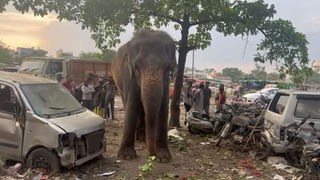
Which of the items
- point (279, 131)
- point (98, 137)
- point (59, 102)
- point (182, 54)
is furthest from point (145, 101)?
point (182, 54)

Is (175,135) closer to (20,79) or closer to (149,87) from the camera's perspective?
(149,87)

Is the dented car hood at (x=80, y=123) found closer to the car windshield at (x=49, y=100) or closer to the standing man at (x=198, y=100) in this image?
the car windshield at (x=49, y=100)

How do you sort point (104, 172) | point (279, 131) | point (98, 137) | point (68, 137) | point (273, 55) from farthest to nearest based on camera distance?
1. point (273, 55)
2. point (279, 131)
3. point (98, 137)
4. point (104, 172)
5. point (68, 137)

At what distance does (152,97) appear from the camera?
7387 millimetres

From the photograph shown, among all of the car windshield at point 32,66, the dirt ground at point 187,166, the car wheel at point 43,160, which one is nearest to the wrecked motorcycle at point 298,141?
the dirt ground at point 187,166

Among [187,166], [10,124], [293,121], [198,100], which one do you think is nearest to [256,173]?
[187,166]

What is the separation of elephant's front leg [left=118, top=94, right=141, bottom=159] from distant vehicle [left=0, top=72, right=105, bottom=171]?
0.73 metres

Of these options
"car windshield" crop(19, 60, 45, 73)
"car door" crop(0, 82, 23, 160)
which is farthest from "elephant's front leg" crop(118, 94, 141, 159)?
"car windshield" crop(19, 60, 45, 73)

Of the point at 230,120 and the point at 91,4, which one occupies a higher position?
the point at 91,4

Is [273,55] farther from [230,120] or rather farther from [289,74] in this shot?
[230,120]

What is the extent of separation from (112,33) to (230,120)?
204 inches

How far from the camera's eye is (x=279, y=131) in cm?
834

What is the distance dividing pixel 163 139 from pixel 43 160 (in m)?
2.63

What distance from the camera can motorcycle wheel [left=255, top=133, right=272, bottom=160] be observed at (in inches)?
340
